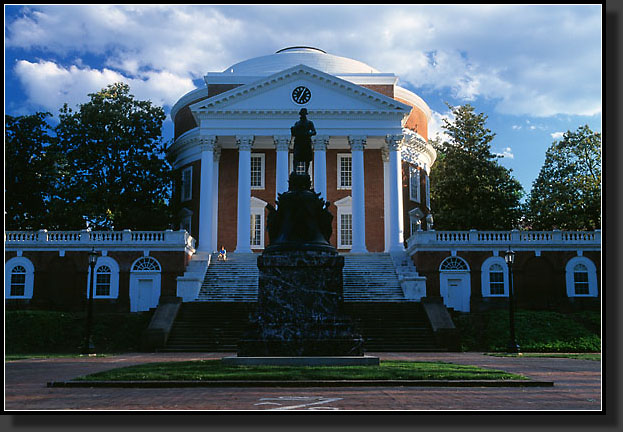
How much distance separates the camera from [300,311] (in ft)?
50.8

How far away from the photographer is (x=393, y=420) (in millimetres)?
6551

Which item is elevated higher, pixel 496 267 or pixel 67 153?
pixel 67 153

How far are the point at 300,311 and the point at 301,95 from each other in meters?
33.2

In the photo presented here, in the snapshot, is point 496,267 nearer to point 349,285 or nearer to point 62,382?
point 349,285

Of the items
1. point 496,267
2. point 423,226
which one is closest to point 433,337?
point 496,267

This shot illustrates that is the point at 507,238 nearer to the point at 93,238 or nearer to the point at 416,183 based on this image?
the point at 416,183

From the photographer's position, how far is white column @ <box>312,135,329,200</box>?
45.9 meters

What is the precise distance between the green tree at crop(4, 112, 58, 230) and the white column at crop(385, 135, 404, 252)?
2203cm

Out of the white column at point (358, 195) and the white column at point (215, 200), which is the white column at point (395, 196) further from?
the white column at point (215, 200)

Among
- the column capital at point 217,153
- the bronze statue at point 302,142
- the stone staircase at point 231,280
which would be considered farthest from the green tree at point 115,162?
the bronze statue at point 302,142

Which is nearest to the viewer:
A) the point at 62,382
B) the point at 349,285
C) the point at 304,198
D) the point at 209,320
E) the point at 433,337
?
the point at 62,382

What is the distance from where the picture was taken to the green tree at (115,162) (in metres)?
46.8

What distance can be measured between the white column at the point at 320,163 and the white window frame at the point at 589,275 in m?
15.8

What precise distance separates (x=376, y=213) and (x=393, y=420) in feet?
145
